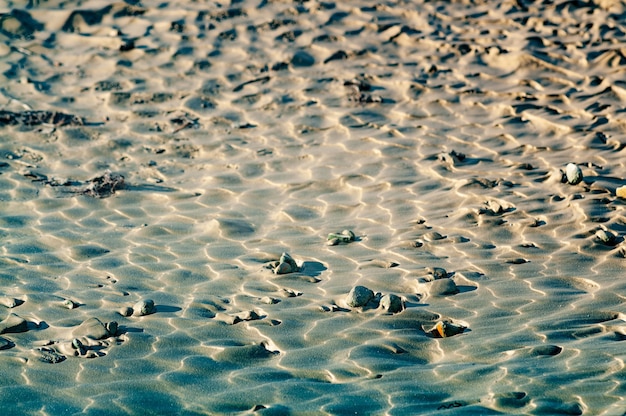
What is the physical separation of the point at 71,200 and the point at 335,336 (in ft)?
8.64

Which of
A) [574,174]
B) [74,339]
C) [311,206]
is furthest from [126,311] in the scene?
[574,174]

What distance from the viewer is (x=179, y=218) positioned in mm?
5133

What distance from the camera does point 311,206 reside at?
5281 mm

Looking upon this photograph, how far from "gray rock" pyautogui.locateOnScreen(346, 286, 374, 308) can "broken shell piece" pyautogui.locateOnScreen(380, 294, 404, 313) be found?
0.24 ft

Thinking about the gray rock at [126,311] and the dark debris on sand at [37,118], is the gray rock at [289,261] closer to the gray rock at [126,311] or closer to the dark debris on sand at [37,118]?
the gray rock at [126,311]

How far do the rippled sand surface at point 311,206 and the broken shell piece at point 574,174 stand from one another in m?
0.05

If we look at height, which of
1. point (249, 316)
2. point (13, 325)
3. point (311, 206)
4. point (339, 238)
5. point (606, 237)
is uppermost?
point (13, 325)

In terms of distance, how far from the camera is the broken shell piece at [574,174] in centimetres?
521

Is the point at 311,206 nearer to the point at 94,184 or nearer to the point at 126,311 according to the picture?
the point at 94,184

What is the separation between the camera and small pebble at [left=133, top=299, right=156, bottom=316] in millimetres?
3693

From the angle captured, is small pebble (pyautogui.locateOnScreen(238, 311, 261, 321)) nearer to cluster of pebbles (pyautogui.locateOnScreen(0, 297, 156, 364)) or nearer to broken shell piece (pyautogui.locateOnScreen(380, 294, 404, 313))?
cluster of pebbles (pyautogui.locateOnScreen(0, 297, 156, 364))

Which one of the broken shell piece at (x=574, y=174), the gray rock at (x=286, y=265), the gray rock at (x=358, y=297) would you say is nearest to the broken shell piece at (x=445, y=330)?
the gray rock at (x=358, y=297)

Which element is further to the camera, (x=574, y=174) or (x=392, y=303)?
(x=574, y=174)

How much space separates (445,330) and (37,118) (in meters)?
4.43
